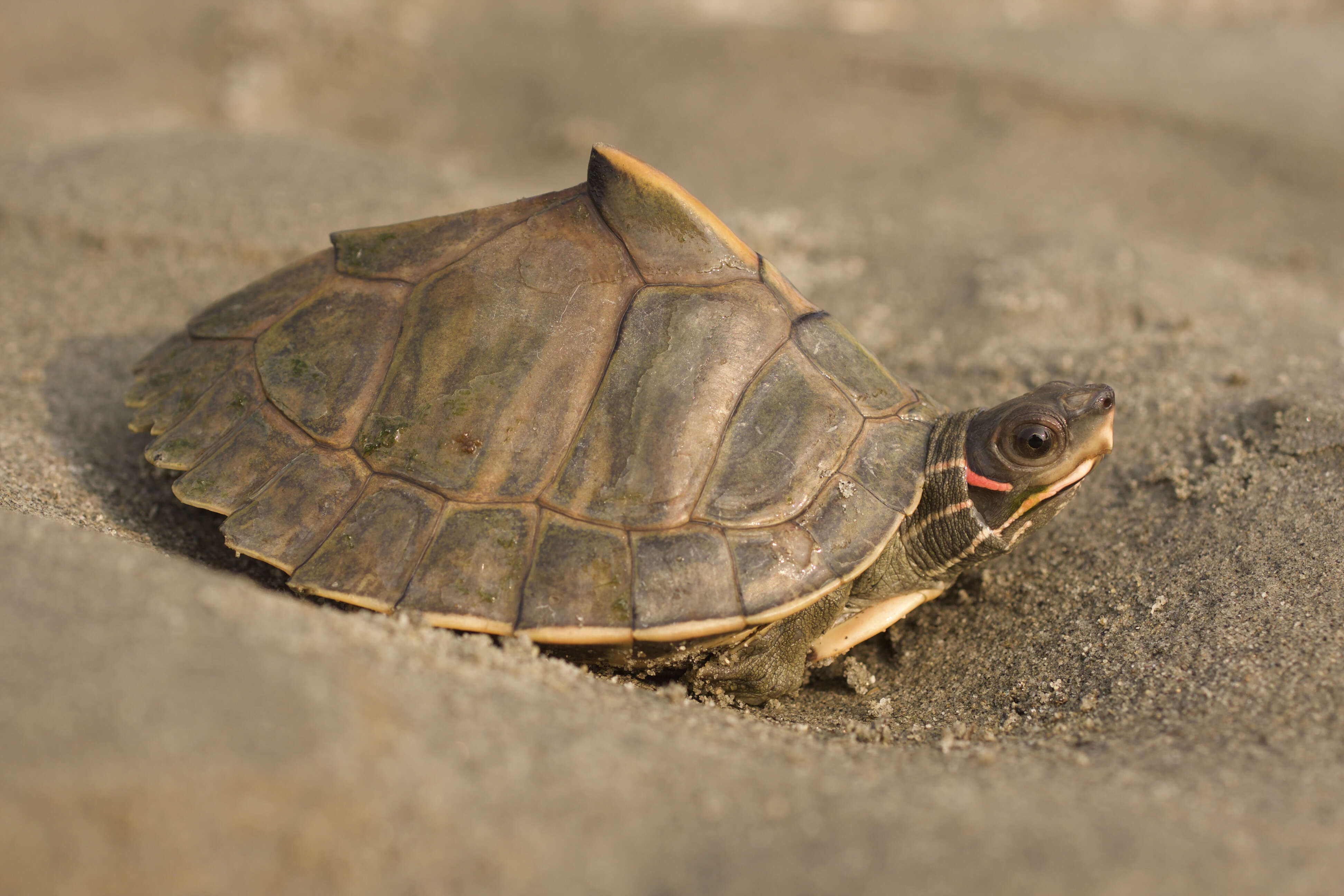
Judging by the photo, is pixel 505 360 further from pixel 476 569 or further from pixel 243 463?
pixel 243 463

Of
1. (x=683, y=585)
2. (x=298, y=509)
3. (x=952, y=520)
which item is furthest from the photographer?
(x=952, y=520)

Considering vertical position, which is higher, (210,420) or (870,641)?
(210,420)

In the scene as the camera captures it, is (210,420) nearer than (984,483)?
No

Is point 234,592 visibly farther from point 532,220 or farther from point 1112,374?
point 1112,374

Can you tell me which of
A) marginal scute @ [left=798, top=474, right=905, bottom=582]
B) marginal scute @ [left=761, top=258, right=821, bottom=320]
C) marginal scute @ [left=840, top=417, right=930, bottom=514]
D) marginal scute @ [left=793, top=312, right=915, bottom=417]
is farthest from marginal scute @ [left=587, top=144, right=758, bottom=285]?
marginal scute @ [left=798, top=474, right=905, bottom=582]

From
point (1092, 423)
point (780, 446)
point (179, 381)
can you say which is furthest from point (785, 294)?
point (179, 381)

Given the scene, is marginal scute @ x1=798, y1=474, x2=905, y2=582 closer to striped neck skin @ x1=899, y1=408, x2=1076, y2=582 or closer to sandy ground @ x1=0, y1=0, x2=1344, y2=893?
striped neck skin @ x1=899, y1=408, x2=1076, y2=582

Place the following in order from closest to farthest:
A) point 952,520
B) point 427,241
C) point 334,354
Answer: point 952,520 < point 334,354 < point 427,241

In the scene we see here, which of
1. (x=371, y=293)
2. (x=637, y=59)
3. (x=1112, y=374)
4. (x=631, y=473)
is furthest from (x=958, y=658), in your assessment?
(x=637, y=59)
